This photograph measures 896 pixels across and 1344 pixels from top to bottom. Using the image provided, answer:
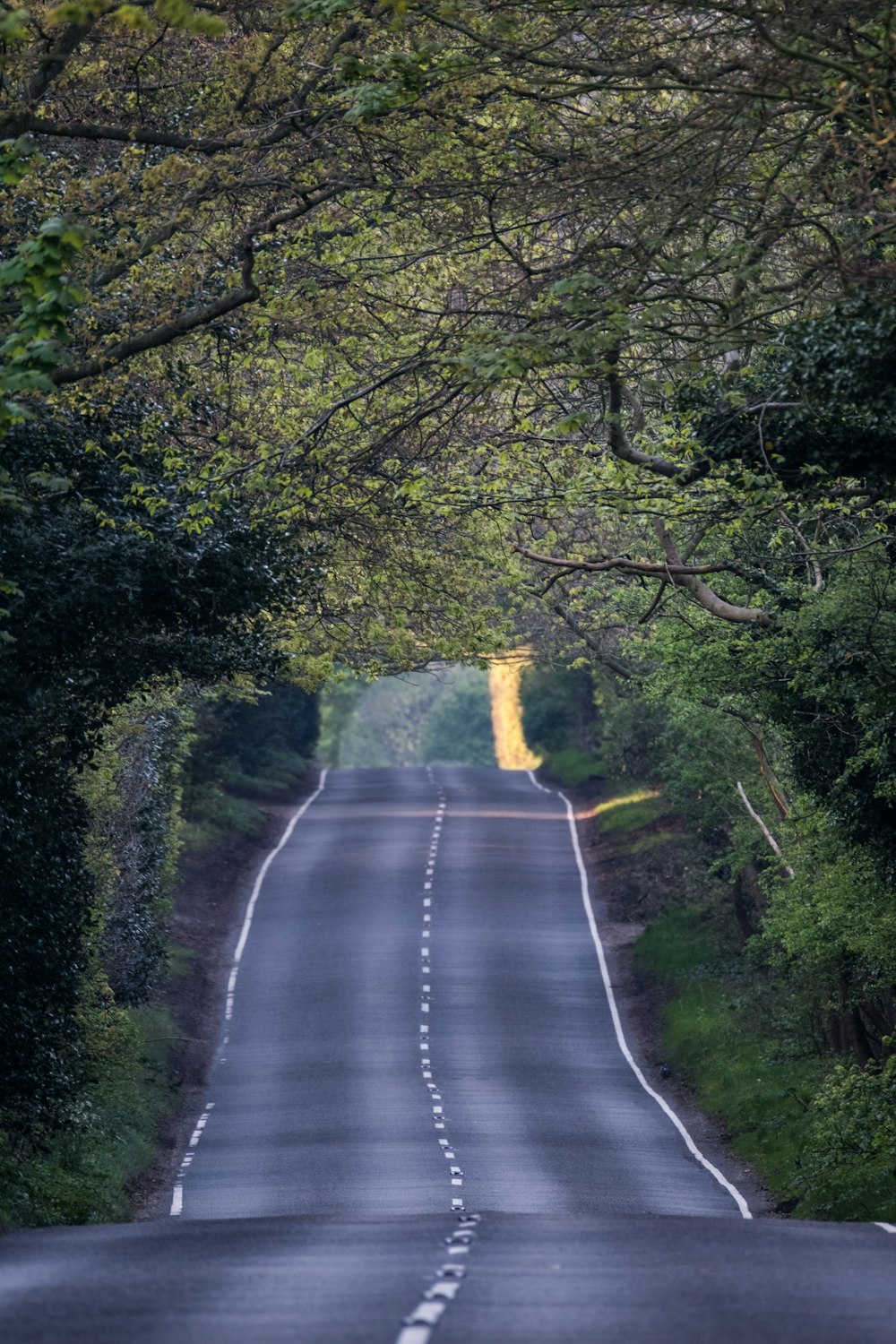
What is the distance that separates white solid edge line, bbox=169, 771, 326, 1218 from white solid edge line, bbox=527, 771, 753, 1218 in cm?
737

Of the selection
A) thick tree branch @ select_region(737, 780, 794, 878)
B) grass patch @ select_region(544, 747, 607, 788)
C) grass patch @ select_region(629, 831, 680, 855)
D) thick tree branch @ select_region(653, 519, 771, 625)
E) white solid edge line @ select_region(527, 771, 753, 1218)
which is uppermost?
thick tree branch @ select_region(653, 519, 771, 625)

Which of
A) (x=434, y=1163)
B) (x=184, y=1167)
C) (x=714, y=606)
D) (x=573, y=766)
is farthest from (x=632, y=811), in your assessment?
(x=714, y=606)

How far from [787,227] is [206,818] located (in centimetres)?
4213

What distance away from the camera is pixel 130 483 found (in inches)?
802

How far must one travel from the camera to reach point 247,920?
47.0m

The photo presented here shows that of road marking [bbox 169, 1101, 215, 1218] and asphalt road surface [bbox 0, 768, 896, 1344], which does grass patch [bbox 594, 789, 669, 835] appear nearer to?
asphalt road surface [bbox 0, 768, 896, 1344]

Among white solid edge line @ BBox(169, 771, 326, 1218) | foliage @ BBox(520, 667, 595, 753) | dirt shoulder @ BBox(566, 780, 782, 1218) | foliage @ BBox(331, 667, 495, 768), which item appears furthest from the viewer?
foliage @ BBox(331, 667, 495, 768)

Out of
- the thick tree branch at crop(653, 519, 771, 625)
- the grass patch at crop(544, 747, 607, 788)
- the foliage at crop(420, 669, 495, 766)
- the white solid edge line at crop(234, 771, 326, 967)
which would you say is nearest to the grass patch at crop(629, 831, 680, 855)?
the white solid edge line at crop(234, 771, 326, 967)

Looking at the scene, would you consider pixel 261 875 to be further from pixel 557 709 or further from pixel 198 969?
pixel 557 709

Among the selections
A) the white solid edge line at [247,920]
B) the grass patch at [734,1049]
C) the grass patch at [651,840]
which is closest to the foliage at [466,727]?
the white solid edge line at [247,920]

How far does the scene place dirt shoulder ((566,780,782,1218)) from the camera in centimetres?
2936

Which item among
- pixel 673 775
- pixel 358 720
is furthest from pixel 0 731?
pixel 358 720

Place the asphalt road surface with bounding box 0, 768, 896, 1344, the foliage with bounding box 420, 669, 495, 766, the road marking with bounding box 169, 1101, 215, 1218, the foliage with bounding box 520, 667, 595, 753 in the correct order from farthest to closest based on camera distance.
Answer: the foliage with bounding box 420, 669, 495, 766, the foliage with bounding box 520, 667, 595, 753, the road marking with bounding box 169, 1101, 215, 1218, the asphalt road surface with bounding box 0, 768, 896, 1344

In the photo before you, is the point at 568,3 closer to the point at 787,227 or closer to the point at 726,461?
the point at 787,227
